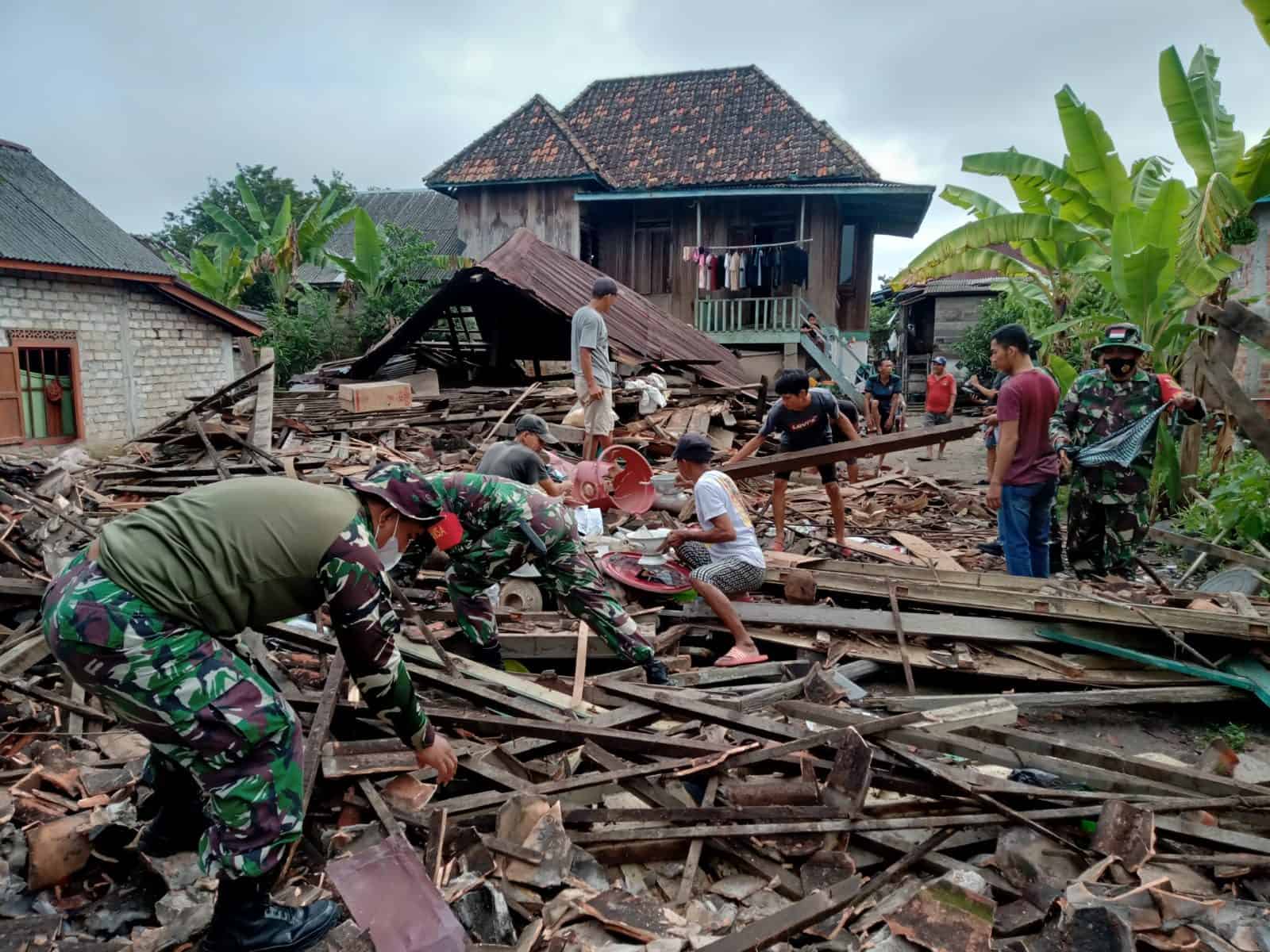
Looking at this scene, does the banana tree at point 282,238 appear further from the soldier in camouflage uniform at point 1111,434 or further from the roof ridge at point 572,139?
the soldier in camouflage uniform at point 1111,434

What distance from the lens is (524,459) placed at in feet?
18.4

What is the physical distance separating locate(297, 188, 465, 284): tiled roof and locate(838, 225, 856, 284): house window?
12.6 metres

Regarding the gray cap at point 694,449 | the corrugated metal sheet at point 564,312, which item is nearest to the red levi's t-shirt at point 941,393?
the corrugated metal sheet at point 564,312

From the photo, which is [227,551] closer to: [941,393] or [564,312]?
[564,312]

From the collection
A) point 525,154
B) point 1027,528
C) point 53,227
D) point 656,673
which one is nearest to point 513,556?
point 656,673

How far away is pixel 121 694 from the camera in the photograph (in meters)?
2.38

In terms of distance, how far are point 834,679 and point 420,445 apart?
770 cm

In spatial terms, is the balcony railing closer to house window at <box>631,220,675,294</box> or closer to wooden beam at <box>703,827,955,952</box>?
house window at <box>631,220,675,294</box>

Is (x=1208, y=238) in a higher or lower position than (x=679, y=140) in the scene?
lower

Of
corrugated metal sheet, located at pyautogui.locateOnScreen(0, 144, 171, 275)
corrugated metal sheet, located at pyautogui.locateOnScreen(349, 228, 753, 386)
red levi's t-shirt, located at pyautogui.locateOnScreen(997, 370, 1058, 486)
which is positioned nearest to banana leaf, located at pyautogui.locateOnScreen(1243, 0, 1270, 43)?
red levi's t-shirt, located at pyautogui.locateOnScreen(997, 370, 1058, 486)

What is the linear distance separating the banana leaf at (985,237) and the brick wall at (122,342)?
1310 centimetres

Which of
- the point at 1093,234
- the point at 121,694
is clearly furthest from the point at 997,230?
the point at 121,694

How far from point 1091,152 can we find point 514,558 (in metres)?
7.96

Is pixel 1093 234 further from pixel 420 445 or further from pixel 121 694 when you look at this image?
pixel 121 694
